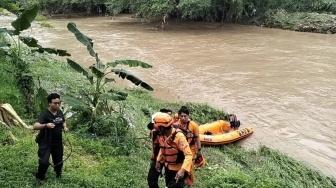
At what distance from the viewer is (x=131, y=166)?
6.89 metres

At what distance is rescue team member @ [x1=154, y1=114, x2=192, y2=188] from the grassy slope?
42.6 inches

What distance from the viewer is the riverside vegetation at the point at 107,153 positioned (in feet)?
20.5

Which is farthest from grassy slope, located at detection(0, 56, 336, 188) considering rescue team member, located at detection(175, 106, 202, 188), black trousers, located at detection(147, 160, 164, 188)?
rescue team member, located at detection(175, 106, 202, 188)

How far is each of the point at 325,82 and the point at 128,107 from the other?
9.03 metres

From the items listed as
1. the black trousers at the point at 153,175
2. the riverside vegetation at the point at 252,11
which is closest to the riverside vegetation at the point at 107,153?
the black trousers at the point at 153,175

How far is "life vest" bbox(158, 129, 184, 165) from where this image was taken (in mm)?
5176

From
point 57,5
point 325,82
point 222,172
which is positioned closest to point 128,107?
point 222,172

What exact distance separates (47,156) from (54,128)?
0.40 metres

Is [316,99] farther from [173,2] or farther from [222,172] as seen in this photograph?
[173,2]

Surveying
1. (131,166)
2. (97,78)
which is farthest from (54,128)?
(97,78)

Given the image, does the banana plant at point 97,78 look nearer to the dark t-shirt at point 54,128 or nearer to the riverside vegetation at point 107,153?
the riverside vegetation at point 107,153

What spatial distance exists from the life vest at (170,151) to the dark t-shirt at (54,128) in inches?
52.8

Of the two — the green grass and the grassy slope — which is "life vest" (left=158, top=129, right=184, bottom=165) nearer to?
the grassy slope

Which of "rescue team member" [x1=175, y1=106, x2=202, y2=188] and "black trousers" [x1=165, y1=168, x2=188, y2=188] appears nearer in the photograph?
"black trousers" [x1=165, y1=168, x2=188, y2=188]
